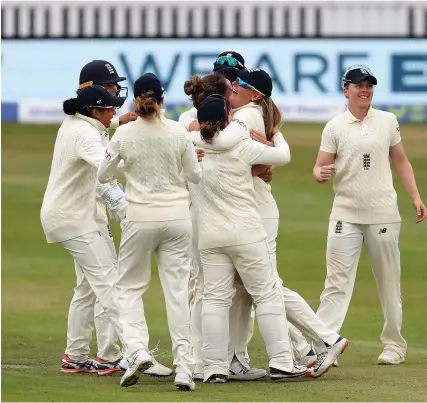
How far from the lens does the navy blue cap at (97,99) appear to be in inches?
388

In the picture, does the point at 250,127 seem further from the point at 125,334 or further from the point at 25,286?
the point at 25,286

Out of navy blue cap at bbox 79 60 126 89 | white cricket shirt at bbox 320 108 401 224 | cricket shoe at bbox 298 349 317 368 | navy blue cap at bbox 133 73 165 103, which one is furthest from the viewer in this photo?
white cricket shirt at bbox 320 108 401 224

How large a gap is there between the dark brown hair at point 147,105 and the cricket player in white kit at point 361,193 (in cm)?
190

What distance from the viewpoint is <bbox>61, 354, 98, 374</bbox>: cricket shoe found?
403 inches

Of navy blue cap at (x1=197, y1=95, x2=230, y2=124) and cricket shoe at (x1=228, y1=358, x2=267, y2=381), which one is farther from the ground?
navy blue cap at (x1=197, y1=95, x2=230, y2=124)

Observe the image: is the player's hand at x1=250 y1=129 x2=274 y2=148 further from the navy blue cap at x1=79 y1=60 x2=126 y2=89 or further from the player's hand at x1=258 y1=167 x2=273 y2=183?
the navy blue cap at x1=79 y1=60 x2=126 y2=89

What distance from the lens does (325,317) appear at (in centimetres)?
1088

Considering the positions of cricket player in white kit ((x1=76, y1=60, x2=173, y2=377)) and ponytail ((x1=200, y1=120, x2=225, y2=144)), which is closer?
ponytail ((x1=200, y1=120, x2=225, y2=144))

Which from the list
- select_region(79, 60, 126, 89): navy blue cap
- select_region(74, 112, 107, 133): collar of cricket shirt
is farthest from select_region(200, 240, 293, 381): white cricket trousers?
select_region(79, 60, 126, 89): navy blue cap

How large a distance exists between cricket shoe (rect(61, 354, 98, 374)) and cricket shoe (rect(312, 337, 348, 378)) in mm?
1509

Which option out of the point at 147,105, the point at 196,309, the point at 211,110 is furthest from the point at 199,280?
the point at 147,105

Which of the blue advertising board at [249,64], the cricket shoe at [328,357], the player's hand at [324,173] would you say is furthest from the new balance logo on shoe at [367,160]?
the blue advertising board at [249,64]

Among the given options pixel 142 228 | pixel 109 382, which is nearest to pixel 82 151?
pixel 142 228

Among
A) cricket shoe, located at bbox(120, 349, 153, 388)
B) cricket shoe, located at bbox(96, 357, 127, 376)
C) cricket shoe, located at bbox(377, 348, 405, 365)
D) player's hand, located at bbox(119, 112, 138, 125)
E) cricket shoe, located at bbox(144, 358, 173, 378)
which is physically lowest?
cricket shoe, located at bbox(377, 348, 405, 365)
